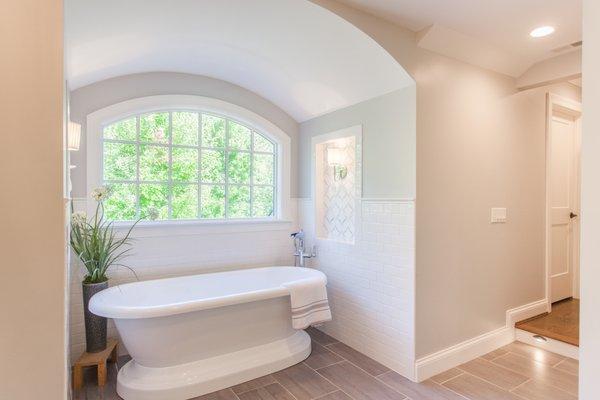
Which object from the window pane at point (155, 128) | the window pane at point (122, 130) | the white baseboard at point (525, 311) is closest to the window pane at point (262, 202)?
the window pane at point (155, 128)

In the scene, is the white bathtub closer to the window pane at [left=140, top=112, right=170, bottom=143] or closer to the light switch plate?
the window pane at [left=140, top=112, right=170, bottom=143]

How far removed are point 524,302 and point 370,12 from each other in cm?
302

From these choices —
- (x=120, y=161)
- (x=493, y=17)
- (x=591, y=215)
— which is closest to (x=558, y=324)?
(x=493, y=17)

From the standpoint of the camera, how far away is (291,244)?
376cm

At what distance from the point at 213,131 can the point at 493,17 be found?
2.56 m

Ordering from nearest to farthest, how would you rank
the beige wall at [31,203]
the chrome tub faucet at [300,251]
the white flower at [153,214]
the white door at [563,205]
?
the beige wall at [31,203] → the white flower at [153,214] → the chrome tub faucet at [300,251] → the white door at [563,205]

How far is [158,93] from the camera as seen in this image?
3.12 m

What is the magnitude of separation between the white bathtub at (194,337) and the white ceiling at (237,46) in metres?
1.69

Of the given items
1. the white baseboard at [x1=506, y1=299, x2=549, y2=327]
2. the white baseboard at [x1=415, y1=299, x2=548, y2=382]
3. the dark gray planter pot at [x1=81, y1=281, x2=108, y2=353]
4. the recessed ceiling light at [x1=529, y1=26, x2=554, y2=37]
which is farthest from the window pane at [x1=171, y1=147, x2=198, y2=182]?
the white baseboard at [x1=506, y1=299, x2=549, y2=327]

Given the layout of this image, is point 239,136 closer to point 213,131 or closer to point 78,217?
point 213,131

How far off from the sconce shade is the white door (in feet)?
7.52

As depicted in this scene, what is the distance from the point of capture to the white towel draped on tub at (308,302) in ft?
8.62

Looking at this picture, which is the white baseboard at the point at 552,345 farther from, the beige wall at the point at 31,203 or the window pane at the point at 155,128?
the window pane at the point at 155,128

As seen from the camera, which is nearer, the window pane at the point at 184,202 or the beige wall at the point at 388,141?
the beige wall at the point at 388,141
